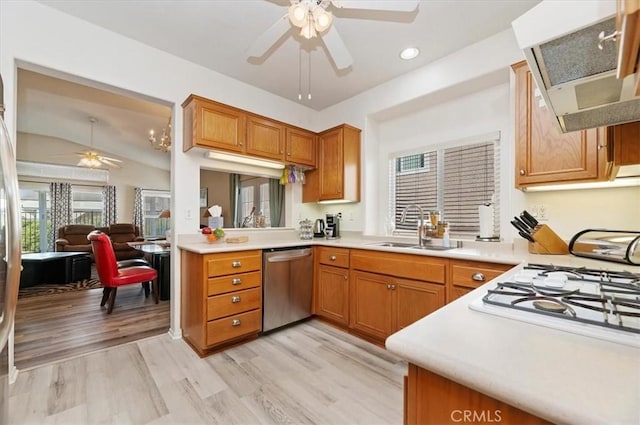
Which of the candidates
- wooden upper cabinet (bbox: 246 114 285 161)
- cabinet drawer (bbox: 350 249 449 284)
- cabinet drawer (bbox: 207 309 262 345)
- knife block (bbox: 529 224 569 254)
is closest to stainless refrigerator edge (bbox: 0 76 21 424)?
cabinet drawer (bbox: 207 309 262 345)

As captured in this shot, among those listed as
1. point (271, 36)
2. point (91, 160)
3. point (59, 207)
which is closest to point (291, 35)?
A: point (271, 36)

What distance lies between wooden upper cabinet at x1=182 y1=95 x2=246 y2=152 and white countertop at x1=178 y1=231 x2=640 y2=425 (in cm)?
→ 245

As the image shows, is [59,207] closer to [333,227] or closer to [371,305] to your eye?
[333,227]

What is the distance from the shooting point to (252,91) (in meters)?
3.20

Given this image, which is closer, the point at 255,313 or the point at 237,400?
the point at 237,400

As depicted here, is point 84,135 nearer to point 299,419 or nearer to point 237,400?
point 237,400

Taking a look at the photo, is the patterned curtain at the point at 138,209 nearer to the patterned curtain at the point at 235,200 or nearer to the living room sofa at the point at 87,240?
the living room sofa at the point at 87,240

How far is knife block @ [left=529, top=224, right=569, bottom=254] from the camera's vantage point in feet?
6.08

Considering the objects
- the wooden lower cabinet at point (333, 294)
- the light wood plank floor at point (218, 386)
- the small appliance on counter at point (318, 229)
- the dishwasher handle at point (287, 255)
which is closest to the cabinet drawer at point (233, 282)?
the dishwasher handle at point (287, 255)

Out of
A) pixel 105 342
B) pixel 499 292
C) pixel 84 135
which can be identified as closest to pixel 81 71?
pixel 105 342

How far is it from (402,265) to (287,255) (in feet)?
3.58

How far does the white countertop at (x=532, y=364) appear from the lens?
38 cm

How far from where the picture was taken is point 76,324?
2.84m

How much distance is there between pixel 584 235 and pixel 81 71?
3827 millimetres
